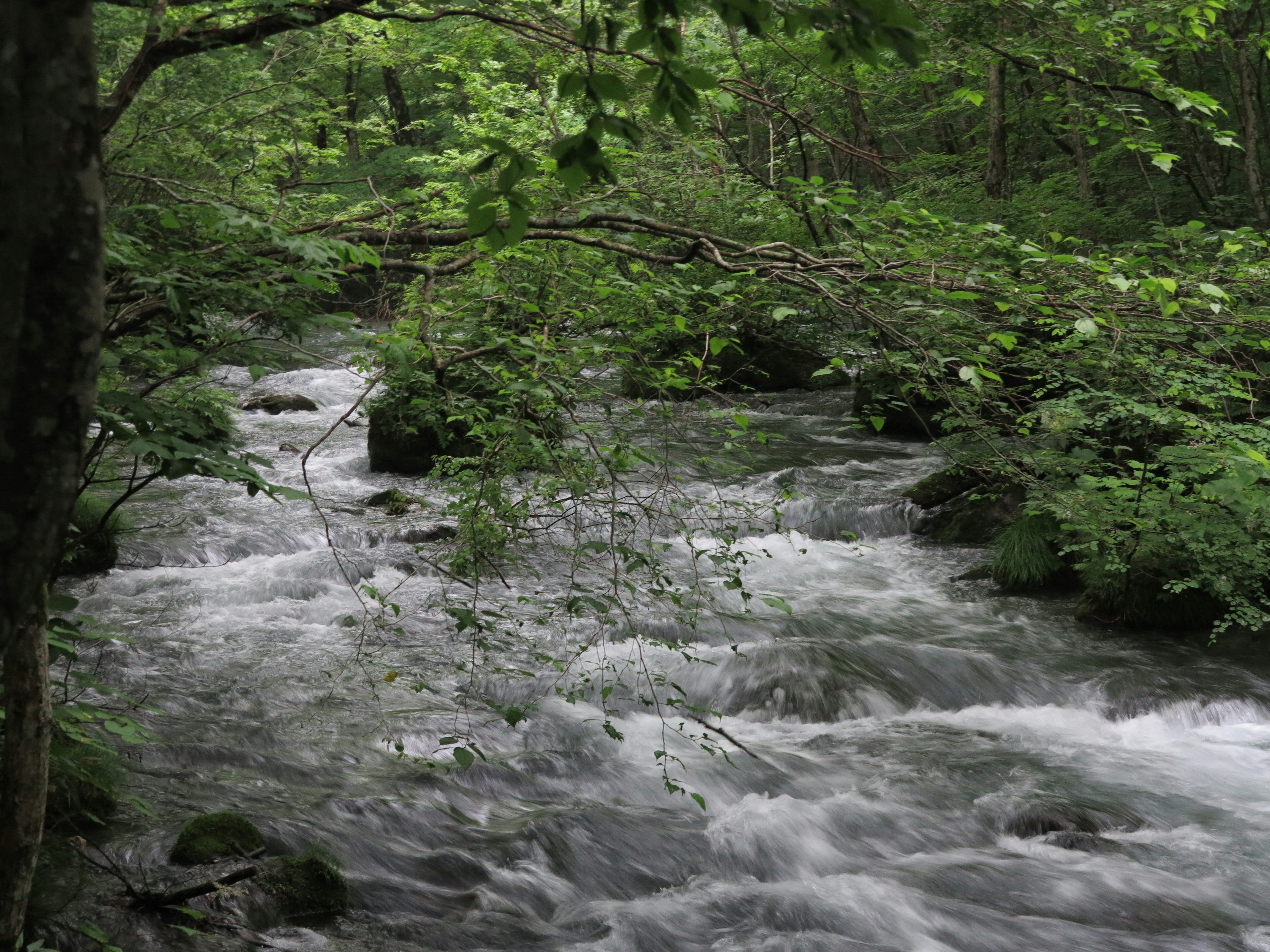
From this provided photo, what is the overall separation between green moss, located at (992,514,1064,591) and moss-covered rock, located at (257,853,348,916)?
7.18 meters

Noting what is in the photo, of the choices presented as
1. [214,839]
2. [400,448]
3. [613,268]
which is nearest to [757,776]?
[214,839]

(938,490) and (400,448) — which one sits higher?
(938,490)

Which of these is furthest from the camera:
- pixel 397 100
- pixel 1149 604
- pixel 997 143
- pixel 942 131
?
pixel 397 100

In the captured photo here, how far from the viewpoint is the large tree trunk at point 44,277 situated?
1009 millimetres

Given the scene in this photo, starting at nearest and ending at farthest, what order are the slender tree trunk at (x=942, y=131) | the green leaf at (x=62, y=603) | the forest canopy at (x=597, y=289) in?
the forest canopy at (x=597, y=289), the green leaf at (x=62, y=603), the slender tree trunk at (x=942, y=131)

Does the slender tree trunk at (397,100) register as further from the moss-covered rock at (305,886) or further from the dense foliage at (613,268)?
the moss-covered rock at (305,886)

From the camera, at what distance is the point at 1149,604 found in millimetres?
8281

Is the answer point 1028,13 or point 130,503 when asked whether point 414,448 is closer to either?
point 130,503

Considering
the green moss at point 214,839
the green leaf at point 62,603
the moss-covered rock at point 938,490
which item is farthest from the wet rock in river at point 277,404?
the green leaf at point 62,603

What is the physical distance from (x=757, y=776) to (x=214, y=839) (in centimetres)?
328

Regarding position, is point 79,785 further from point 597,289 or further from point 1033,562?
point 1033,562

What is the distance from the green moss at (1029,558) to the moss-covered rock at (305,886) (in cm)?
718

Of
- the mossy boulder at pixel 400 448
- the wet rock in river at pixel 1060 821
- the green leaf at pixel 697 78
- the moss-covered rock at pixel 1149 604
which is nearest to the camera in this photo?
the green leaf at pixel 697 78

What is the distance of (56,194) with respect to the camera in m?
1.04
